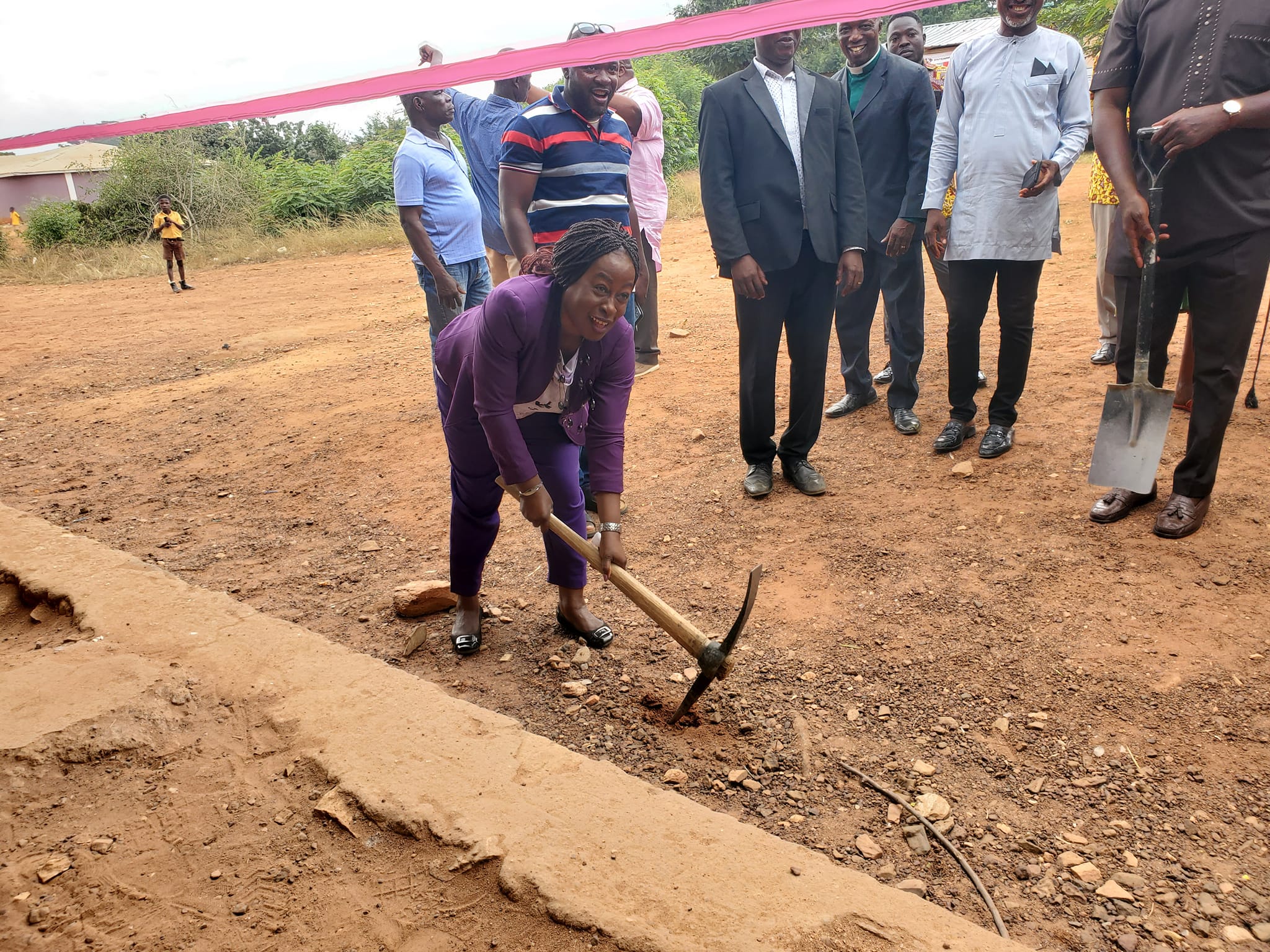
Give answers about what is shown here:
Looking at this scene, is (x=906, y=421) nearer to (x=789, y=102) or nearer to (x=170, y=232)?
(x=789, y=102)

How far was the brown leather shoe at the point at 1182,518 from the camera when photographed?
3.15 m

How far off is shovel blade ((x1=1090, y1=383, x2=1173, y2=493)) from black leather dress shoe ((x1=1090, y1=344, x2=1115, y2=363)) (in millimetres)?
1902

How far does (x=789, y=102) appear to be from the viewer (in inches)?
142

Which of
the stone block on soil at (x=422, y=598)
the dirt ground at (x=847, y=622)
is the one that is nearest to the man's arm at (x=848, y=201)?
the dirt ground at (x=847, y=622)

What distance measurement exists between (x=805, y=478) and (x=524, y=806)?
92.8 inches

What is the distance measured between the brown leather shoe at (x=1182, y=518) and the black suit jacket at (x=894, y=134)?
1.76m

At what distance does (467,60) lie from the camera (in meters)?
2.23

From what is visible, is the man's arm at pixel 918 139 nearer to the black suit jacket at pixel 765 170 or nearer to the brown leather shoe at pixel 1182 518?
the black suit jacket at pixel 765 170

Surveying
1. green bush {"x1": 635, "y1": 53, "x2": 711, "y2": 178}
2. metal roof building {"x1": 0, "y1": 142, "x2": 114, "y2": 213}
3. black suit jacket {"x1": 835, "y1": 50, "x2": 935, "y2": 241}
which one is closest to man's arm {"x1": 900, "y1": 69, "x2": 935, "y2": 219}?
black suit jacket {"x1": 835, "y1": 50, "x2": 935, "y2": 241}

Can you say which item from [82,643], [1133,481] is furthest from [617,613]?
[1133,481]

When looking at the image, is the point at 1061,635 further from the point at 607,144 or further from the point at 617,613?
the point at 607,144

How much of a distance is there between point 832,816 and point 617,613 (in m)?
1.22

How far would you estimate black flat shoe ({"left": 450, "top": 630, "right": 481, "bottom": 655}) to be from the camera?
2943 millimetres

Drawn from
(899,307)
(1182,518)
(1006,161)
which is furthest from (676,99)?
(1182,518)
